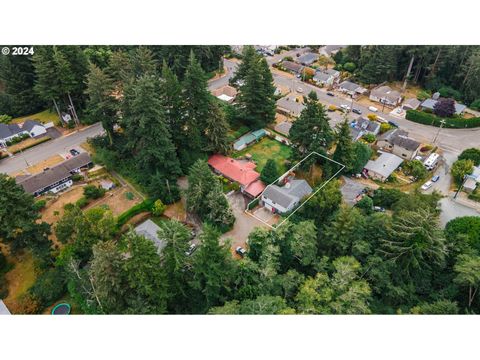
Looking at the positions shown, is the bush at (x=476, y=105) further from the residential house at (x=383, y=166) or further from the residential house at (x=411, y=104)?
the residential house at (x=383, y=166)

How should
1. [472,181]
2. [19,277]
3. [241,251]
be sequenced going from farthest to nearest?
[472,181]
[241,251]
[19,277]

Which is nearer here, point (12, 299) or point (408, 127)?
point (12, 299)

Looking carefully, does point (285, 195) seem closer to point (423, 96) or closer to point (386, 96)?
point (386, 96)

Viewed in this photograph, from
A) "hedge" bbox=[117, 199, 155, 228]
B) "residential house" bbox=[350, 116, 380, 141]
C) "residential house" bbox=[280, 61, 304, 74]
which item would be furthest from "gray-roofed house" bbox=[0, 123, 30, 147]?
"residential house" bbox=[350, 116, 380, 141]

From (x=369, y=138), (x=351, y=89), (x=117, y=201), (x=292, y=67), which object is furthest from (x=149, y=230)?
(x=292, y=67)

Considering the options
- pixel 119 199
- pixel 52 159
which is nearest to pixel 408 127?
pixel 119 199

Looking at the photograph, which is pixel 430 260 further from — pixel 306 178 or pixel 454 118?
pixel 454 118

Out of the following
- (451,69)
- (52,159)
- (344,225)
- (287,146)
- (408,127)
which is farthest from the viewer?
(451,69)
